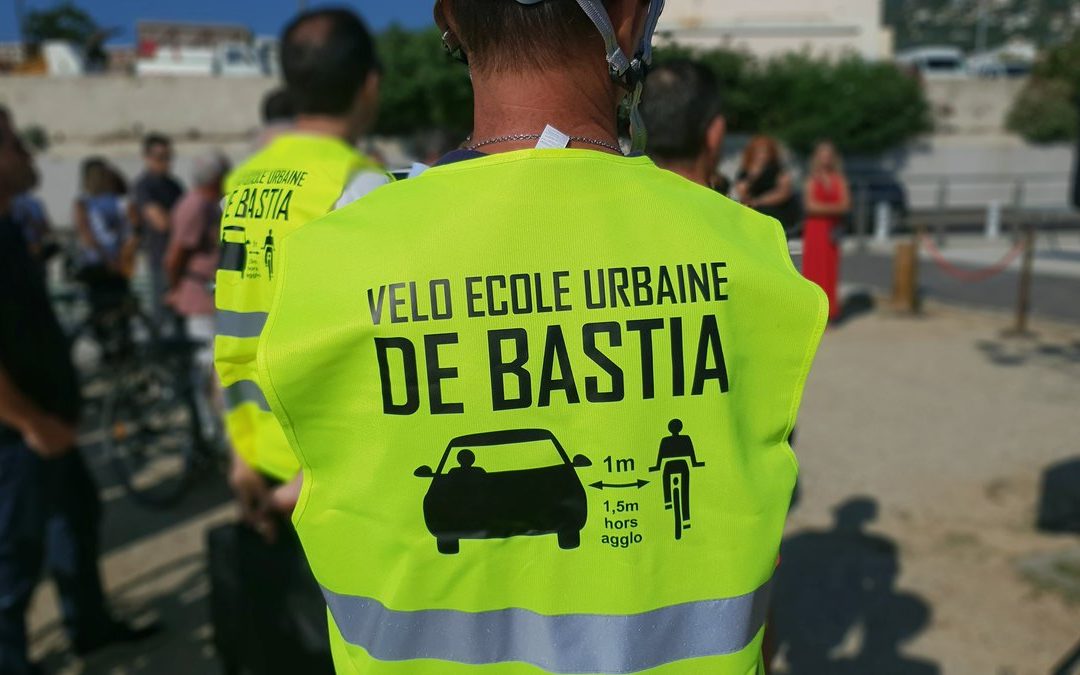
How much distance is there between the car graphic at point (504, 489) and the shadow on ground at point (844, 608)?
2.42 meters

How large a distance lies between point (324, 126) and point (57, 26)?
69.7 m

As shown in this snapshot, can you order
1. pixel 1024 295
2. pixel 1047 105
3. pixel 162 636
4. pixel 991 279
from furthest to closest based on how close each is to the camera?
1. pixel 1047 105
2. pixel 991 279
3. pixel 1024 295
4. pixel 162 636

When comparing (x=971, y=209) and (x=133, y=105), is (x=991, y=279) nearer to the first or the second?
(x=971, y=209)

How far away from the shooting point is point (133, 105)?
29266mm

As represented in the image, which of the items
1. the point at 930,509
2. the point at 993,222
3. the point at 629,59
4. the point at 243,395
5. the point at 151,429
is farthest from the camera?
the point at 993,222

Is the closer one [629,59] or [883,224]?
[629,59]

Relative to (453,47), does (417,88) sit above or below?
above

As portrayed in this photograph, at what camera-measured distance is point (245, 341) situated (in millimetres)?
1850

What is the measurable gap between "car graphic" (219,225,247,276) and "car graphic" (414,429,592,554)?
0.99 meters


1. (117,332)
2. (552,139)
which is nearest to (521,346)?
(552,139)

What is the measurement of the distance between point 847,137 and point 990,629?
28323 millimetres

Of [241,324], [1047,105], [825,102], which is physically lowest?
[241,324]

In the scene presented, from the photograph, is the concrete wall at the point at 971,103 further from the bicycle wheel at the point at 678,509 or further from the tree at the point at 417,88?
the bicycle wheel at the point at 678,509

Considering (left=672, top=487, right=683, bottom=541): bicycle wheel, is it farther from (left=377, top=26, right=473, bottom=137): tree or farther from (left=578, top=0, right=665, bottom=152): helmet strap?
(left=377, top=26, right=473, bottom=137): tree
